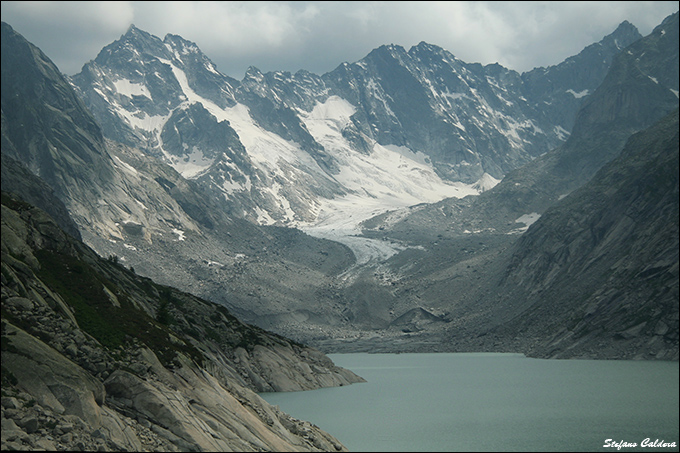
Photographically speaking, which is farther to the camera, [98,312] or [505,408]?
[505,408]

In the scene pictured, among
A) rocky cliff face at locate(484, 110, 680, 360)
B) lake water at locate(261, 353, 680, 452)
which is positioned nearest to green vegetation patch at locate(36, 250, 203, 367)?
lake water at locate(261, 353, 680, 452)

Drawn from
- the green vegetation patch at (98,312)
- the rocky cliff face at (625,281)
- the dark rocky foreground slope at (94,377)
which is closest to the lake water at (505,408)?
the rocky cliff face at (625,281)

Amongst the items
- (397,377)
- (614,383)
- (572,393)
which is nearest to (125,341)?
(572,393)

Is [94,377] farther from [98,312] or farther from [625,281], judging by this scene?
[625,281]

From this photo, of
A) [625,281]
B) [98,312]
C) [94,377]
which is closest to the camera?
[94,377]

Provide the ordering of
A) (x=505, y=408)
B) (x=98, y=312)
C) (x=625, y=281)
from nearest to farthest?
(x=98, y=312), (x=505, y=408), (x=625, y=281)

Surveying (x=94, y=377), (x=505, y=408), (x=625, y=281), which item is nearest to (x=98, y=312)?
(x=94, y=377)
